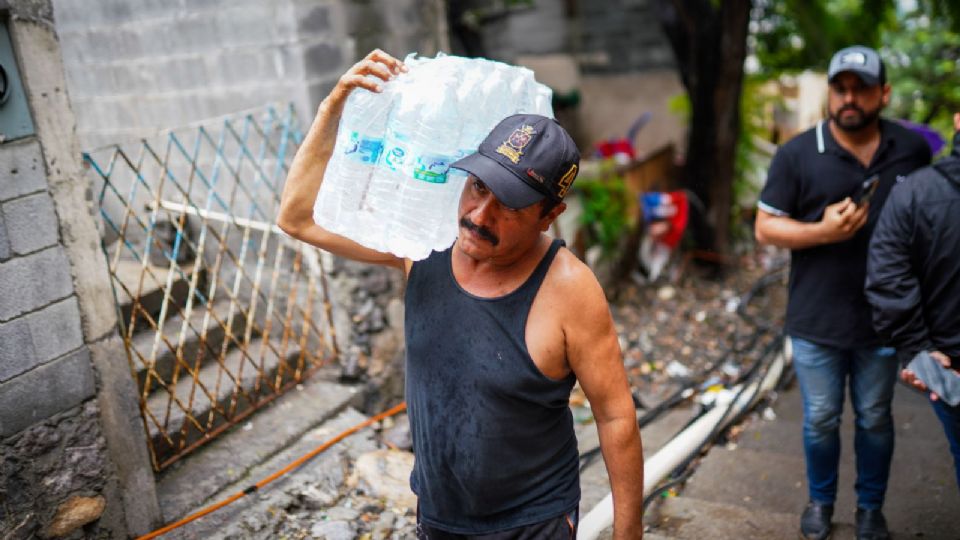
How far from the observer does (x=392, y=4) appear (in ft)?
16.7

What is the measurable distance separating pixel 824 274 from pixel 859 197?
344mm

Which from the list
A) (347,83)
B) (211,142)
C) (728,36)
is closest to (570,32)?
(728,36)

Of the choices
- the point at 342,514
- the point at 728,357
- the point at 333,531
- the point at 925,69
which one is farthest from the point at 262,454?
the point at 925,69

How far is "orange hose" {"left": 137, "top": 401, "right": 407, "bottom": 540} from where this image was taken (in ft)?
10.9

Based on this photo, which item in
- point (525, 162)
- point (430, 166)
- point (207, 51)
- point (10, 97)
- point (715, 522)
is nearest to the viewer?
point (525, 162)

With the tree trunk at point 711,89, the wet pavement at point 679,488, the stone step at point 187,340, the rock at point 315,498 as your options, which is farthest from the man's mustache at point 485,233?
the tree trunk at point 711,89

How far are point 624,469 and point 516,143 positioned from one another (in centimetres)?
90

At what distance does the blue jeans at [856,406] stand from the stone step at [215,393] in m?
2.84

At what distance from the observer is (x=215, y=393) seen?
418cm

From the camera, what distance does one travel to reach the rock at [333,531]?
340 centimetres

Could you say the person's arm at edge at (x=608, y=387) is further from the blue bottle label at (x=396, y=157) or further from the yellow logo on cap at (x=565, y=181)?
the blue bottle label at (x=396, y=157)

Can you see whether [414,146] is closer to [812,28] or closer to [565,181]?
[565,181]

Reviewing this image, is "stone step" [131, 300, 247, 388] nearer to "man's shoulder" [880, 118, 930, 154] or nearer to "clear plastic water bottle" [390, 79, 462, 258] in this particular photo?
"clear plastic water bottle" [390, 79, 462, 258]

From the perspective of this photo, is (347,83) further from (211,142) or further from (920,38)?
(920,38)
